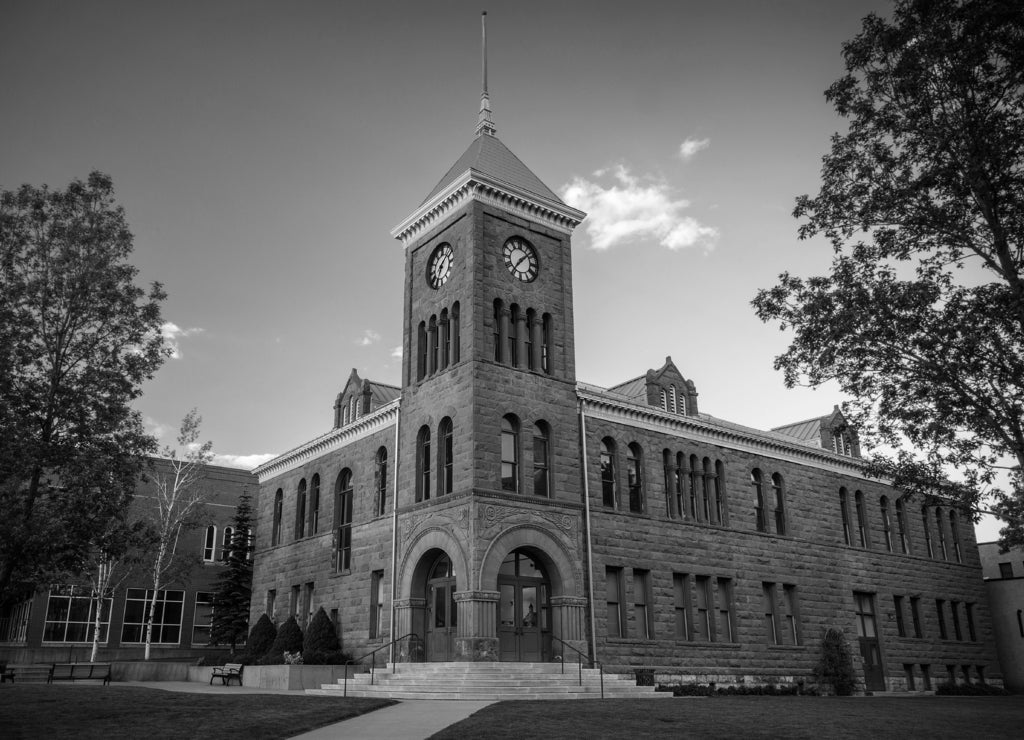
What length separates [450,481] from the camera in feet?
91.0

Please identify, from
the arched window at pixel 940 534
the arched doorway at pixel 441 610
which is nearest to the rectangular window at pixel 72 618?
the arched doorway at pixel 441 610

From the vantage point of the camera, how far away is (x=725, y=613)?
105 ft

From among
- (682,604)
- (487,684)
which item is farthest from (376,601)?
(682,604)

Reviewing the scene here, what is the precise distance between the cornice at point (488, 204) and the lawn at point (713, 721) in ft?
54.7

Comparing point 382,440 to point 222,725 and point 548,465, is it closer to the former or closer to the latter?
point 548,465

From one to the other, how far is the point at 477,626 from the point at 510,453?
5.59 m

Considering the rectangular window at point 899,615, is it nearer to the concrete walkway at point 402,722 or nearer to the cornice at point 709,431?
the cornice at point 709,431

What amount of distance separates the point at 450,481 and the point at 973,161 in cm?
1765

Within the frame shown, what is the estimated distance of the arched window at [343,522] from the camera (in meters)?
33.0

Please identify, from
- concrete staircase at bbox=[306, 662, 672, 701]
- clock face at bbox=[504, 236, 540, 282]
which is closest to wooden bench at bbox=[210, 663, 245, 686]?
concrete staircase at bbox=[306, 662, 672, 701]

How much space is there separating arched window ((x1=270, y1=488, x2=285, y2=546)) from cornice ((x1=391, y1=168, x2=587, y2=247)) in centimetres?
1379

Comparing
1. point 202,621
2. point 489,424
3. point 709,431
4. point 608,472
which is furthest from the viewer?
point 202,621

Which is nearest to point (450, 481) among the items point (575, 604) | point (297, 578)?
point (575, 604)

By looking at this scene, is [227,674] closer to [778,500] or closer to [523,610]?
[523,610]
